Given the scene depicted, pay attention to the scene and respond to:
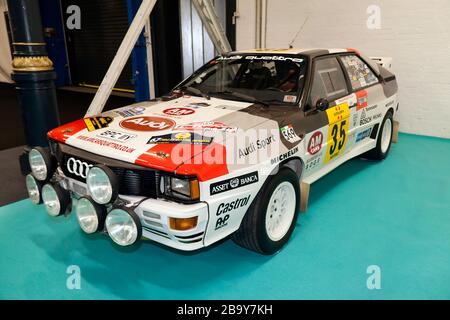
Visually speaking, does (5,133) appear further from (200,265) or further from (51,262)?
(200,265)

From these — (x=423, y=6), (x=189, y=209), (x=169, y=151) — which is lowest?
(x=189, y=209)

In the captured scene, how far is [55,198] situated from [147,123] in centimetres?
78

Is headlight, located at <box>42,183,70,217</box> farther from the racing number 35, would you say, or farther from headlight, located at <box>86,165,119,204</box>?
the racing number 35

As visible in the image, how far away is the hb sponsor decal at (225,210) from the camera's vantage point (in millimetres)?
2023

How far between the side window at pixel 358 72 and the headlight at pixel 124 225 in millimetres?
2560

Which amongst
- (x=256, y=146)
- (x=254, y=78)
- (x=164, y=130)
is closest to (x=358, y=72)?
(x=254, y=78)

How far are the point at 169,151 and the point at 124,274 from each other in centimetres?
94

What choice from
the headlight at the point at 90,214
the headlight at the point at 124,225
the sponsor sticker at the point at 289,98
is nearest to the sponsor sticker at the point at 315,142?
the sponsor sticker at the point at 289,98

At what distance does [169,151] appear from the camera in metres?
2.04

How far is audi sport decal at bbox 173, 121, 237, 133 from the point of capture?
2.31 metres

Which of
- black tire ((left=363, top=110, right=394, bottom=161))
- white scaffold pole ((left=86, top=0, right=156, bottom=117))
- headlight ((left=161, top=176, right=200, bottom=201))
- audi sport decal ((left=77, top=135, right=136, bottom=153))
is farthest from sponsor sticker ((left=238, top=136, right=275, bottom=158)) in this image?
white scaffold pole ((left=86, top=0, right=156, bottom=117))

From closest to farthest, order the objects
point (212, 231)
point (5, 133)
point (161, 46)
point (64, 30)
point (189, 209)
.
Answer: point (189, 209) → point (212, 231) → point (5, 133) → point (161, 46) → point (64, 30)
